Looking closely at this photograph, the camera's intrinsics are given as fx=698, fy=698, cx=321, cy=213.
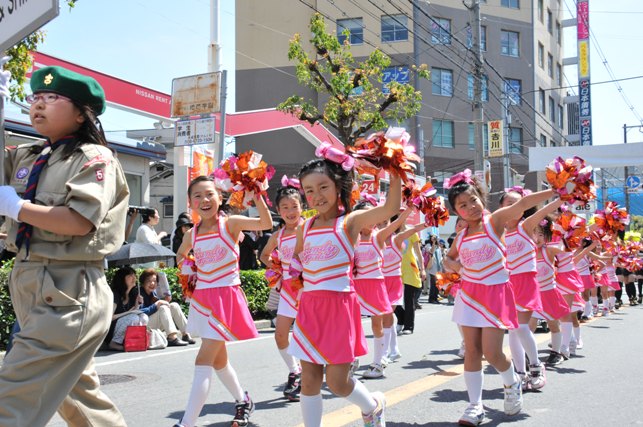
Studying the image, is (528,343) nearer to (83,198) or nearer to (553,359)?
(553,359)

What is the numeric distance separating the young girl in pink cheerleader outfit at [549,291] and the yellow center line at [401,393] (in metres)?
0.89

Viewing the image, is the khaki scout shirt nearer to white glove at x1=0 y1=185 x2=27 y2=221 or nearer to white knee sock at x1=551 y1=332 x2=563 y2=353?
white glove at x1=0 y1=185 x2=27 y2=221

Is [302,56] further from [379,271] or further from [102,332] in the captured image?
[102,332]

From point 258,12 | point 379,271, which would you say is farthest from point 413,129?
point 379,271

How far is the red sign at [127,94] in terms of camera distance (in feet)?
48.9

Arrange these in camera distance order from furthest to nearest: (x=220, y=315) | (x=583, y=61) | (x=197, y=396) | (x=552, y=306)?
(x=583, y=61) → (x=552, y=306) → (x=220, y=315) → (x=197, y=396)

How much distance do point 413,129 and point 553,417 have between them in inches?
1289

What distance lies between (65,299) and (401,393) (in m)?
4.20

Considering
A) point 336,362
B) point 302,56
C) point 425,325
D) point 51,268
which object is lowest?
point 425,325

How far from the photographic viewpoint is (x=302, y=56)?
20.8m

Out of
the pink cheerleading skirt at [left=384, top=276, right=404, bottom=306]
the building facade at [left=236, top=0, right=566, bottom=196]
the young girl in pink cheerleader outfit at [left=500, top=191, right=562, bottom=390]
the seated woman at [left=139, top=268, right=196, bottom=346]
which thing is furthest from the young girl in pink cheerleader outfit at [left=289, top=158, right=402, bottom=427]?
the building facade at [left=236, top=0, right=566, bottom=196]

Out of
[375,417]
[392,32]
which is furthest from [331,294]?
[392,32]

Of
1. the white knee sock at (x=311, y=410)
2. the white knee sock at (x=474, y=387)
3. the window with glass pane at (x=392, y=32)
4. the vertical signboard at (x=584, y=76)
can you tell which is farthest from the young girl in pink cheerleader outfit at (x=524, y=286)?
the vertical signboard at (x=584, y=76)

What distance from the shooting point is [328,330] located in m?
4.25
